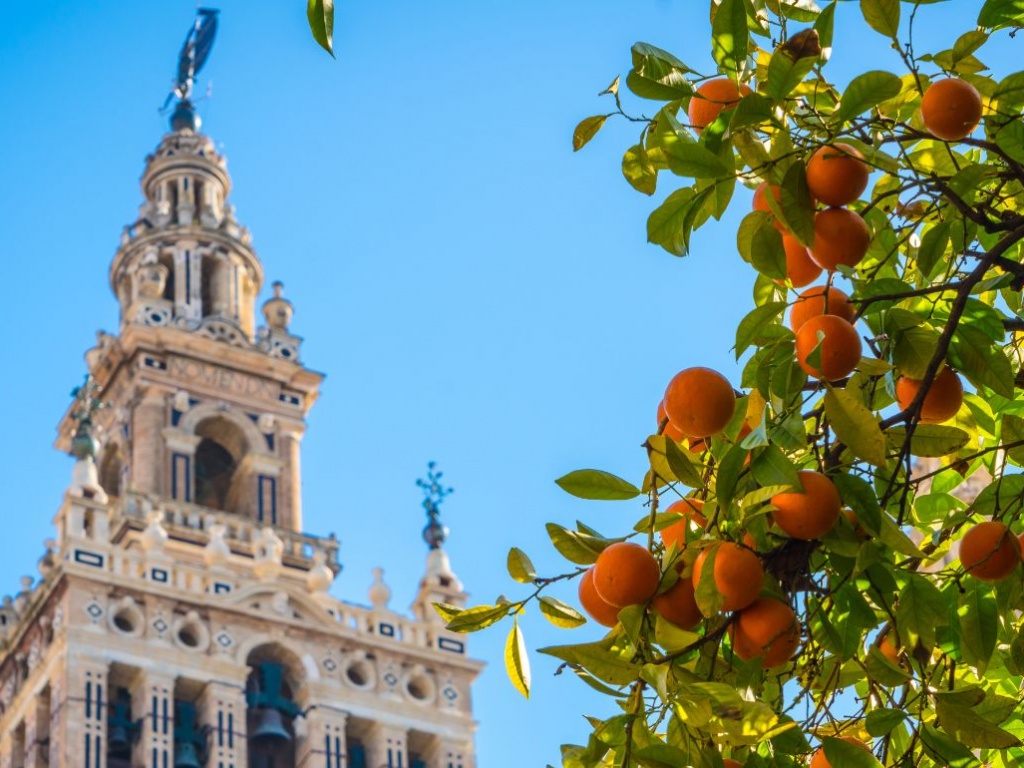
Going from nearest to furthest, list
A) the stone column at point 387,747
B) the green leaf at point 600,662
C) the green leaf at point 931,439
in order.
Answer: the green leaf at point 600,662
the green leaf at point 931,439
the stone column at point 387,747

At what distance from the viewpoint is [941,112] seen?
21.7ft

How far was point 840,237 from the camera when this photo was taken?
640 cm

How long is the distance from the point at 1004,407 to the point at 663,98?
1.65 m

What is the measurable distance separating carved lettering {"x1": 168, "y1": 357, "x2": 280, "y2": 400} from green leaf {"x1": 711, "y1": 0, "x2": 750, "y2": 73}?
4877 cm

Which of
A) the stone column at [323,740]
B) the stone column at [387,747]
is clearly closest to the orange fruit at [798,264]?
the stone column at [323,740]

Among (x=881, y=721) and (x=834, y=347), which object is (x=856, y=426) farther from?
(x=881, y=721)

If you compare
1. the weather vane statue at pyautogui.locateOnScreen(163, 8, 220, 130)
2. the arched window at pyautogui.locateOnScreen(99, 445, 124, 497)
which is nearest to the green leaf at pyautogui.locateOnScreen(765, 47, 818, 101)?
the arched window at pyautogui.locateOnScreen(99, 445, 124, 497)

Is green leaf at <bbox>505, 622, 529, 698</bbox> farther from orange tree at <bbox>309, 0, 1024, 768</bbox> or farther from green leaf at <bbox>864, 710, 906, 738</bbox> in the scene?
green leaf at <bbox>864, 710, 906, 738</bbox>

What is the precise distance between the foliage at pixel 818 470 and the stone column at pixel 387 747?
4202 centimetres

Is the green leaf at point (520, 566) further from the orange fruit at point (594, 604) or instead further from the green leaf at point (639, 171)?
the green leaf at point (639, 171)

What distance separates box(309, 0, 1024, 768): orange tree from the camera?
601cm

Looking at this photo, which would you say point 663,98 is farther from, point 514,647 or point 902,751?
point 902,751

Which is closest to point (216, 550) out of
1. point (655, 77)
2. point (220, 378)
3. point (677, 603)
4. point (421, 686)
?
point (421, 686)

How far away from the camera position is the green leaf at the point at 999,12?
7.10m
